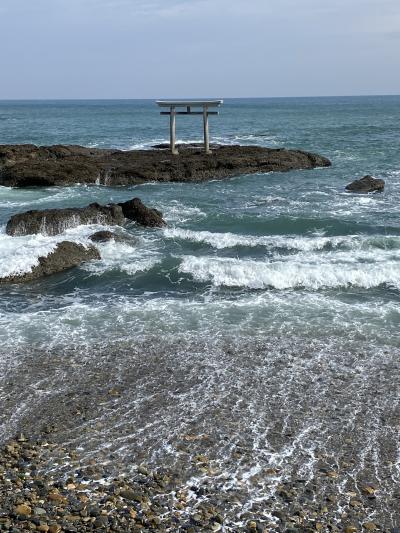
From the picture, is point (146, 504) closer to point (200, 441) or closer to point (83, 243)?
point (200, 441)

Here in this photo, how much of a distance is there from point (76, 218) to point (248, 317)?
8405mm

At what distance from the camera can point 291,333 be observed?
1175 cm

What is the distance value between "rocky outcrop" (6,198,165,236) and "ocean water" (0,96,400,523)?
48 cm

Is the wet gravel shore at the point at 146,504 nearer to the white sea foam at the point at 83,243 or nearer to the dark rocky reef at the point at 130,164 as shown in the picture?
the white sea foam at the point at 83,243

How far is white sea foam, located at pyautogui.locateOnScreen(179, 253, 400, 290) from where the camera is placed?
14672 millimetres

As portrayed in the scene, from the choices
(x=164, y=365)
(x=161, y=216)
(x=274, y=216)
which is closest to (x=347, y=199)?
(x=274, y=216)

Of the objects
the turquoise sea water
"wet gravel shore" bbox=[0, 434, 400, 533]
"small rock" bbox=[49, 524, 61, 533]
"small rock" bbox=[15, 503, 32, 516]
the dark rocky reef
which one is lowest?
"wet gravel shore" bbox=[0, 434, 400, 533]

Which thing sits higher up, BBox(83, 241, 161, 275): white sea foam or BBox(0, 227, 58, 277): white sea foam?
Answer: BBox(0, 227, 58, 277): white sea foam

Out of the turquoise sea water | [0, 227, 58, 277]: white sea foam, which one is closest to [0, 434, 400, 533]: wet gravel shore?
the turquoise sea water

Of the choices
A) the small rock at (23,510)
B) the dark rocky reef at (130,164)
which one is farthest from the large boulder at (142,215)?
the small rock at (23,510)

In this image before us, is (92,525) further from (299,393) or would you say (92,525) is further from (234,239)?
(234,239)

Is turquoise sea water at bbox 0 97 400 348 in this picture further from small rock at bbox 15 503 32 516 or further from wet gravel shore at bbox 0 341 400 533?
small rock at bbox 15 503 32 516

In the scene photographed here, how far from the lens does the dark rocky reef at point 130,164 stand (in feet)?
93.6

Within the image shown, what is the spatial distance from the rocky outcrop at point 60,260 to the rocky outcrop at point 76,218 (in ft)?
7.90
